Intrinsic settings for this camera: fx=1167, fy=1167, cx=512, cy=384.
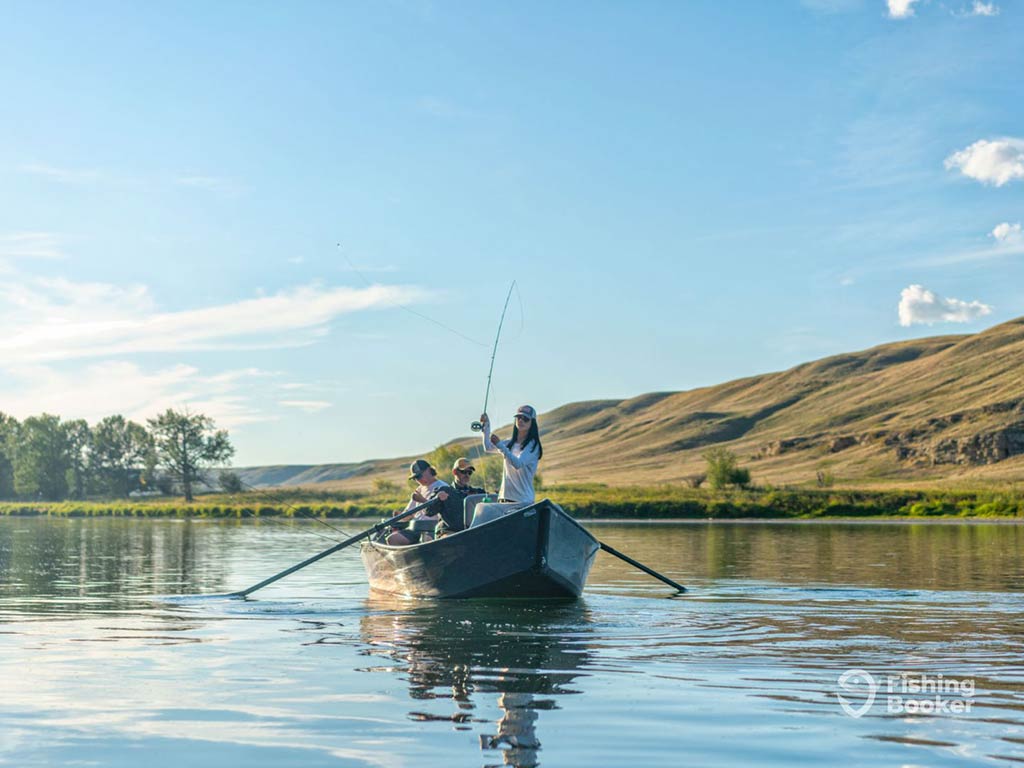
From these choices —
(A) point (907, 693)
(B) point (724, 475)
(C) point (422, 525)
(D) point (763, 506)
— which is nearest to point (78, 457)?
(B) point (724, 475)

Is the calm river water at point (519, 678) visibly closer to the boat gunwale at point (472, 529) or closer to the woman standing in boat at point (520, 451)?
the boat gunwale at point (472, 529)

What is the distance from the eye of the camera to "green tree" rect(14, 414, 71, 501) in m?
144

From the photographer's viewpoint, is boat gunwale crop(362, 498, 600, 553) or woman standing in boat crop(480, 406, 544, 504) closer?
woman standing in boat crop(480, 406, 544, 504)

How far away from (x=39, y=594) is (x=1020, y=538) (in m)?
33.7

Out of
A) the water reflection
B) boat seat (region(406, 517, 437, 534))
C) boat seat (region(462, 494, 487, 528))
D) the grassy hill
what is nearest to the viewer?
the water reflection

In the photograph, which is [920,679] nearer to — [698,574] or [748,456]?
[698,574]

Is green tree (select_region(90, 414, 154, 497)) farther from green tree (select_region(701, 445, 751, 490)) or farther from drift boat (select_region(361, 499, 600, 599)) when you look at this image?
drift boat (select_region(361, 499, 600, 599))

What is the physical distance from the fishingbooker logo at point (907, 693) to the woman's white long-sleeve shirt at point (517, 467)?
6888 millimetres

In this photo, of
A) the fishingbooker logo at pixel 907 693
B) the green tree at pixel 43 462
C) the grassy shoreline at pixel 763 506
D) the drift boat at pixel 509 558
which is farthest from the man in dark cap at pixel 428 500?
the green tree at pixel 43 462

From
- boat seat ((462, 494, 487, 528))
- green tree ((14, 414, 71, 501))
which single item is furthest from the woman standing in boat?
green tree ((14, 414, 71, 501))

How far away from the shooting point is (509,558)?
654 inches

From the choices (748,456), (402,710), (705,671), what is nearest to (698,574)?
(705,671)

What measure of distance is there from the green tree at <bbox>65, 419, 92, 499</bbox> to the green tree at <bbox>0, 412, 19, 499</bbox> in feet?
23.4

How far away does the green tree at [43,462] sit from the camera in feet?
472
